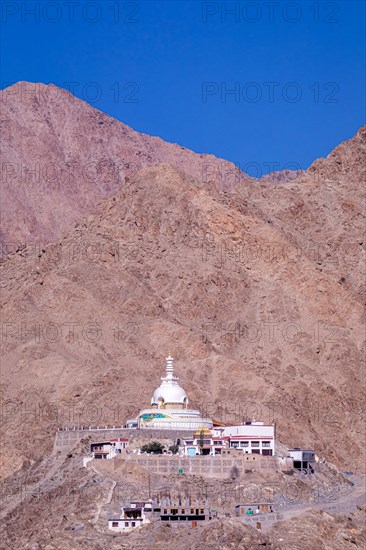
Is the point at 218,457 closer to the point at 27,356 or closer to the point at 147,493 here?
the point at 147,493

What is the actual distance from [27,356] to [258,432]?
1616 inches

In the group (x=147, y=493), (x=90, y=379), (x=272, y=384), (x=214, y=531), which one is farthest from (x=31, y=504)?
(x=272, y=384)

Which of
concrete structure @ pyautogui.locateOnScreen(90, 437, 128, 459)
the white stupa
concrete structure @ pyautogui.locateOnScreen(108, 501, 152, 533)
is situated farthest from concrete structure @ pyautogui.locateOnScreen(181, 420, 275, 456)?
concrete structure @ pyautogui.locateOnScreen(108, 501, 152, 533)

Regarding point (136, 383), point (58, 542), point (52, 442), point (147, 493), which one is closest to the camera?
point (58, 542)

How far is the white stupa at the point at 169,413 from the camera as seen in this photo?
163250 millimetres

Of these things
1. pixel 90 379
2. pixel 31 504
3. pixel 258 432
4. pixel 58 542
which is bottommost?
pixel 58 542

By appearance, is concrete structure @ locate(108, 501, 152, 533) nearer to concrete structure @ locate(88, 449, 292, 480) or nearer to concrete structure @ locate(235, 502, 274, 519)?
concrete structure @ locate(235, 502, 274, 519)

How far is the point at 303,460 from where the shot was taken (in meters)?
162

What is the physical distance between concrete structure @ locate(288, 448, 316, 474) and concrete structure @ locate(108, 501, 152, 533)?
23.8m

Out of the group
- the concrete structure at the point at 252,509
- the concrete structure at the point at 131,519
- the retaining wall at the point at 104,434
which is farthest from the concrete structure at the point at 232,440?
the concrete structure at the point at 131,519

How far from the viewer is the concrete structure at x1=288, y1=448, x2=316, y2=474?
161 metres

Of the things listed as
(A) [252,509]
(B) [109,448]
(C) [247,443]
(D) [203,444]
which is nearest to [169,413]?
(D) [203,444]

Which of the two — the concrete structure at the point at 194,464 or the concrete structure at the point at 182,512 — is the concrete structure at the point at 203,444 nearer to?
the concrete structure at the point at 194,464

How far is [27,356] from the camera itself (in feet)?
639
